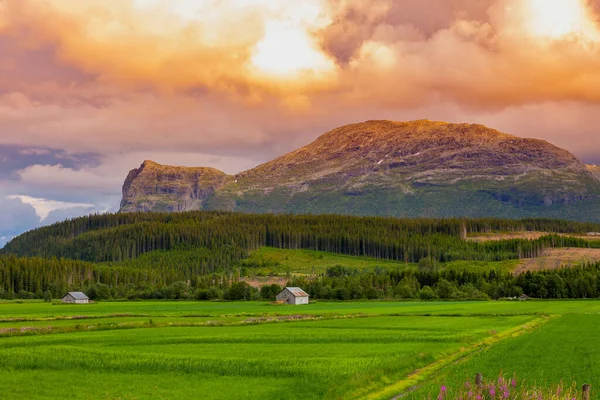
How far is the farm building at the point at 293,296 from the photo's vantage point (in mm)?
161250

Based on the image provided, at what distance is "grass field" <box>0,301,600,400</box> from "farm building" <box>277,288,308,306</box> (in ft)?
255

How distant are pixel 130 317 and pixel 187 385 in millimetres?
69775

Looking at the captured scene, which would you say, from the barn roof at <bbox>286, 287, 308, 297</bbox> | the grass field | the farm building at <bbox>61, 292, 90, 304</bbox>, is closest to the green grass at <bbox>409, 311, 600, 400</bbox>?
the grass field

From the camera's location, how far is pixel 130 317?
347 ft

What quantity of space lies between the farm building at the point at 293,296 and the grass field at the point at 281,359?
255 ft

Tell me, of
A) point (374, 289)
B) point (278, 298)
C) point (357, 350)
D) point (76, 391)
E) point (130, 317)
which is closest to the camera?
point (76, 391)

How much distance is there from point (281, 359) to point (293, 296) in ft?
368

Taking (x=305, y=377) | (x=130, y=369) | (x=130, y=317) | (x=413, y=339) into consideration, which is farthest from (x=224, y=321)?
(x=305, y=377)

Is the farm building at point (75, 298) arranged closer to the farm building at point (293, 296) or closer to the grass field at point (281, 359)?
the farm building at point (293, 296)

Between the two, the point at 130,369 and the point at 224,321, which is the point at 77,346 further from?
the point at 224,321

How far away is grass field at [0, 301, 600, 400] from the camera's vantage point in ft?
129

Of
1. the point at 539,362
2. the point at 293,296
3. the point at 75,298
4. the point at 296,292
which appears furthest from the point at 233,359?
the point at 75,298

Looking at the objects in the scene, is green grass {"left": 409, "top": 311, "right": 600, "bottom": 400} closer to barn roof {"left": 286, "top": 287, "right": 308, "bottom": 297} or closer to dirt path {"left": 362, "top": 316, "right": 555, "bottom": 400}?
dirt path {"left": 362, "top": 316, "right": 555, "bottom": 400}

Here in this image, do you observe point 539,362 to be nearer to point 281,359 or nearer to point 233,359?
point 281,359
